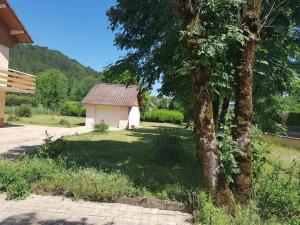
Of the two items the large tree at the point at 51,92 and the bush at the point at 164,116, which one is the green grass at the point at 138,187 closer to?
the bush at the point at 164,116

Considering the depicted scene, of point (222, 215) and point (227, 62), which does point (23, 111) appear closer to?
point (227, 62)

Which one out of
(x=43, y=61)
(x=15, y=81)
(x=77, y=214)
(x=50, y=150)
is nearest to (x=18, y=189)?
(x=77, y=214)

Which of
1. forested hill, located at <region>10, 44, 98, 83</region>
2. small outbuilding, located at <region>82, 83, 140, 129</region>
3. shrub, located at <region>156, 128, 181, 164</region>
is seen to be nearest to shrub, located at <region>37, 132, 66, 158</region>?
shrub, located at <region>156, 128, 181, 164</region>

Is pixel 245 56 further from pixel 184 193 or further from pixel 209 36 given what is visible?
pixel 184 193

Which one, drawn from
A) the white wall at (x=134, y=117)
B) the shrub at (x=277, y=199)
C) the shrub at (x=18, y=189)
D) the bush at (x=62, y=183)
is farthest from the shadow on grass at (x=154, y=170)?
the white wall at (x=134, y=117)

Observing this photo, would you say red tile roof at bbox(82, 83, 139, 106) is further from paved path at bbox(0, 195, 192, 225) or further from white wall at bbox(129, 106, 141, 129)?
paved path at bbox(0, 195, 192, 225)

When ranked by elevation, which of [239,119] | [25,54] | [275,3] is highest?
[25,54]

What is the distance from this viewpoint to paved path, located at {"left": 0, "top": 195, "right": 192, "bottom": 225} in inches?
254

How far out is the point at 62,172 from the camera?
28.2 feet

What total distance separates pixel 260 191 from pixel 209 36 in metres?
3.09

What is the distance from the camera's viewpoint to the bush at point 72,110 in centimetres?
5269

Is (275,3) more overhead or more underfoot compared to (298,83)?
more overhead

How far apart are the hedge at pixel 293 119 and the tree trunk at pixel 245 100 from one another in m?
30.1

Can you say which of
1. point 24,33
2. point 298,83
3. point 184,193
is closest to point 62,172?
point 184,193
